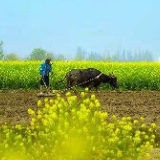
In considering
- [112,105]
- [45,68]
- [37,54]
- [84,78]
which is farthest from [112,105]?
[37,54]

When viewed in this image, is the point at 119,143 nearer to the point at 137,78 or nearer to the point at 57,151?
the point at 57,151

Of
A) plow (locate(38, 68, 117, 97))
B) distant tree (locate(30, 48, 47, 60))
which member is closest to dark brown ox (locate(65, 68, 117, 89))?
plow (locate(38, 68, 117, 97))

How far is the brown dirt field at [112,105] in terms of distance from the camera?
18083mm

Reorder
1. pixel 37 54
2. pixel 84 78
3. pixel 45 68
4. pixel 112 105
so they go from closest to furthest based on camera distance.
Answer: pixel 112 105 < pixel 45 68 < pixel 84 78 < pixel 37 54

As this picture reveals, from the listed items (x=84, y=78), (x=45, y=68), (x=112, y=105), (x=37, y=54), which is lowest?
(x=112, y=105)

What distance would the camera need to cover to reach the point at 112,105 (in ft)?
68.7

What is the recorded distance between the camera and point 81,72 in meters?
26.6

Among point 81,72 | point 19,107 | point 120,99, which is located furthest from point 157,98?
point 19,107

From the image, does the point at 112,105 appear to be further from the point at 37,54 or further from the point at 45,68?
the point at 37,54

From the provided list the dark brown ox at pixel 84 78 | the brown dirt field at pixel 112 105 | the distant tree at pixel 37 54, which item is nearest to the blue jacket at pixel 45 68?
the brown dirt field at pixel 112 105

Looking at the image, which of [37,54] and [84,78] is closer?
[84,78]

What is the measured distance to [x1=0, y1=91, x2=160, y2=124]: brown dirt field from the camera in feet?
59.3

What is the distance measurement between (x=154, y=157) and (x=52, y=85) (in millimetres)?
18296

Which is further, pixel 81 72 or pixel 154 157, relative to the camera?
pixel 81 72
